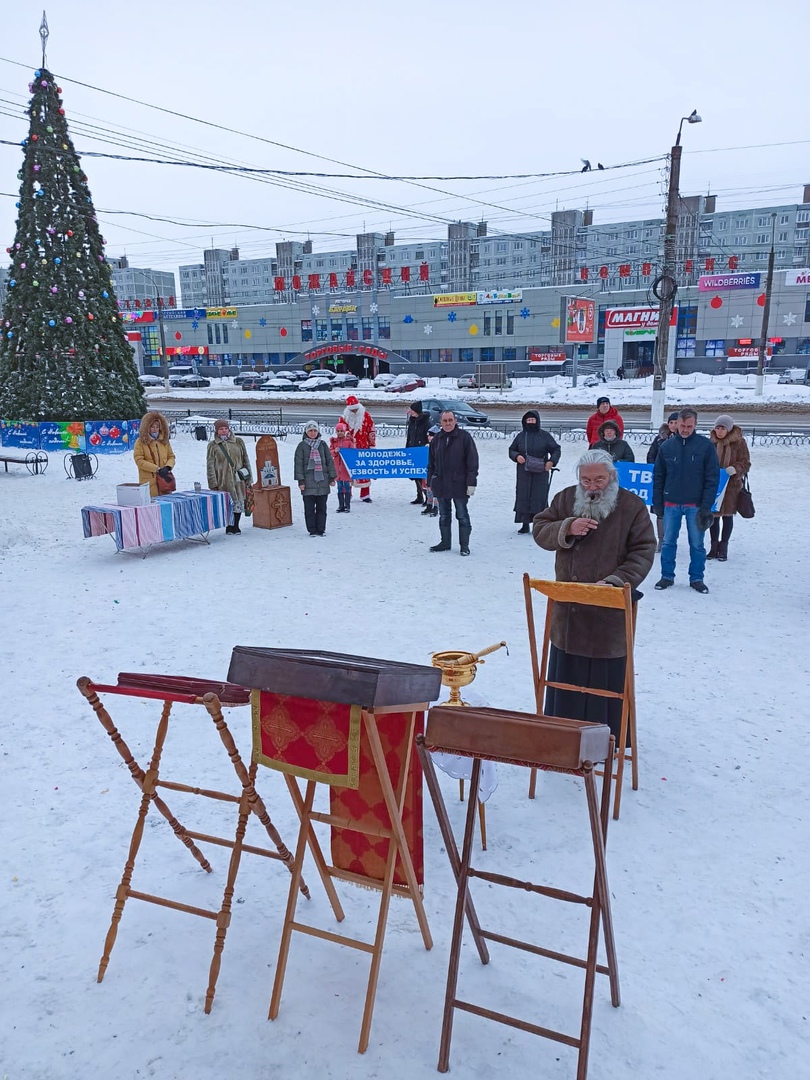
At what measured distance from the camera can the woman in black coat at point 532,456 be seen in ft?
34.1

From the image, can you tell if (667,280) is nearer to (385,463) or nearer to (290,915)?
(385,463)

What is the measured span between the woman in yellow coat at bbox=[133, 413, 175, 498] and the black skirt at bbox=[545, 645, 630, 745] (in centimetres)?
750

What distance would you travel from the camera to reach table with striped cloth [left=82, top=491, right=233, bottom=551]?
31.8 feet

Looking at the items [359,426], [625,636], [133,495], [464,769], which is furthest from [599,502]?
[359,426]

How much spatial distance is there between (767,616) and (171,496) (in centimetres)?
784

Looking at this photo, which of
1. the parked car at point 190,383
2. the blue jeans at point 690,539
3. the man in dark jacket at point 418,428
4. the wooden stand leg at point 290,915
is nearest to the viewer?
the wooden stand leg at point 290,915

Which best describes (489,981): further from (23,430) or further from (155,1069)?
(23,430)

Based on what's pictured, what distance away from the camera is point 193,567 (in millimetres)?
9562

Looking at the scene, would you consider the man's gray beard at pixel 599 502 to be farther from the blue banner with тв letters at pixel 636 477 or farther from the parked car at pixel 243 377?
the parked car at pixel 243 377

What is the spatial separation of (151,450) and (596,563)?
7793mm

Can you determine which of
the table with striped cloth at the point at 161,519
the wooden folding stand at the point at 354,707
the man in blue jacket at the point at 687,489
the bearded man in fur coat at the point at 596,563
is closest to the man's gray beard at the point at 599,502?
the bearded man in fur coat at the point at 596,563

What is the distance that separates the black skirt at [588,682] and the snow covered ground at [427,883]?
45cm

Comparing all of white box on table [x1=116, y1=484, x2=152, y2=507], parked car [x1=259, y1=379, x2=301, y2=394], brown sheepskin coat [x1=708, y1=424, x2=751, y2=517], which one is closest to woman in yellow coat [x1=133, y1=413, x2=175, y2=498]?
white box on table [x1=116, y1=484, x2=152, y2=507]

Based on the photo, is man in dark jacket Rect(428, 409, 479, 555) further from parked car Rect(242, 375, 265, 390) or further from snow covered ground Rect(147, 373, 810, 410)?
parked car Rect(242, 375, 265, 390)
